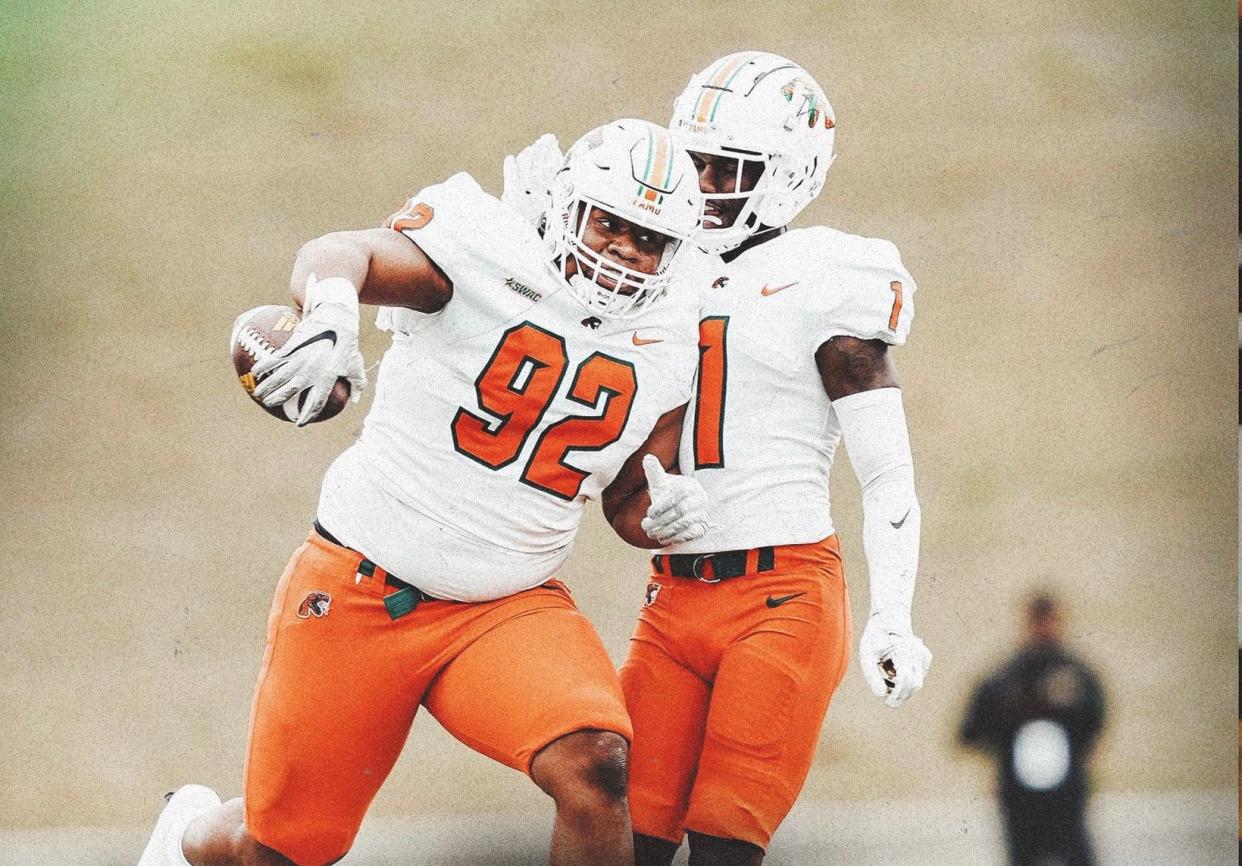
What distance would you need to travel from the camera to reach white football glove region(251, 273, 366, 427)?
1.55 meters

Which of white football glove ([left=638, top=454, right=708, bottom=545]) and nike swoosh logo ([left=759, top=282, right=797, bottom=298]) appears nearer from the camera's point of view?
white football glove ([left=638, top=454, right=708, bottom=545])

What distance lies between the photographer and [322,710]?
2008 mm

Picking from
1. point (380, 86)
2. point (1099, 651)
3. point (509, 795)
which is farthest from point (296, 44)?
point (1099, 651)

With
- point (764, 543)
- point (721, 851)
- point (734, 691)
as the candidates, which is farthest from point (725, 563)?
point (721, 851)

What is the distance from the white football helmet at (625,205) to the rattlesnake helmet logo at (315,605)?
0.57 m

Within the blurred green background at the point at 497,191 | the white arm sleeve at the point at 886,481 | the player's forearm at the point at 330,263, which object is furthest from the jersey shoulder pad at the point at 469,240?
the blurred green background at the point at 497,191

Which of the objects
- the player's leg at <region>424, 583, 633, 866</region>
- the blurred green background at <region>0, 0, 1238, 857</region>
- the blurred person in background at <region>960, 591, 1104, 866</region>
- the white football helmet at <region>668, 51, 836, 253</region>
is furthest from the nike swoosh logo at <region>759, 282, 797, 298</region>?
the blurred person in background at <region>960, 591, 1104, 866</region>

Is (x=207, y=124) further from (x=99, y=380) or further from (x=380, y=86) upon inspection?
(x=99, y=380)

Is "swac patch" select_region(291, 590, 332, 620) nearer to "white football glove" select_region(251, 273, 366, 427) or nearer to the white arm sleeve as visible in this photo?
"white football glove" select_region(251, 273, 366, 427)

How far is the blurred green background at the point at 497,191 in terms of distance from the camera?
10.8ft

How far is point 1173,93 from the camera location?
11.4ft

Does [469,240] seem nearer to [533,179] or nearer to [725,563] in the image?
[533,179]

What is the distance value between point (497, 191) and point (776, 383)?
152cm

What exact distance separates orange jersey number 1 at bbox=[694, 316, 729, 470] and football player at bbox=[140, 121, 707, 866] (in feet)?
0.09
